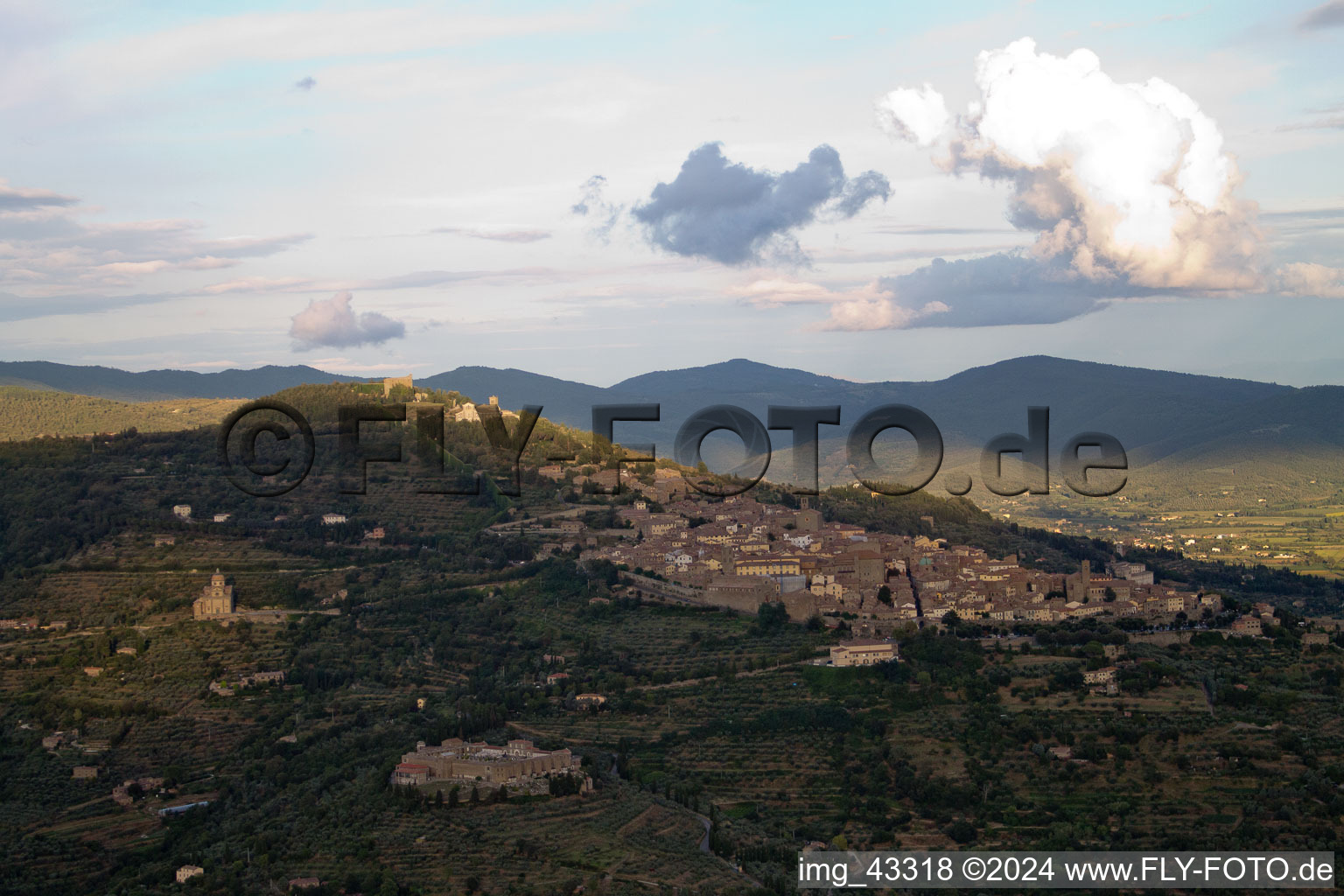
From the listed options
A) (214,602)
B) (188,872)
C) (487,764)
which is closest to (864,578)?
(487,764)

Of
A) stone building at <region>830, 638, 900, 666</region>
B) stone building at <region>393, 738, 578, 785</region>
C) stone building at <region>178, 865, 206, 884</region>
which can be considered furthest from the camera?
stone building at <region>830, 638, 900, 666</region>

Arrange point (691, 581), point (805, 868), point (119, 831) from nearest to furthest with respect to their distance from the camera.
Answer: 1. point (805, 868)
2. point (119, 831)
3. point (691, 581)

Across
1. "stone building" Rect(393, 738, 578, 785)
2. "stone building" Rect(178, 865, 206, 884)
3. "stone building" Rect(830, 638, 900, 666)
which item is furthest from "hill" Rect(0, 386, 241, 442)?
"stone building" Rect(178, 865, 206, 884)

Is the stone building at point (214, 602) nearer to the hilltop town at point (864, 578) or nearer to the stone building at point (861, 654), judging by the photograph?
the hilltop town at point (864, 578)

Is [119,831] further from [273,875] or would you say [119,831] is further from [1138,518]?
[1138,518]

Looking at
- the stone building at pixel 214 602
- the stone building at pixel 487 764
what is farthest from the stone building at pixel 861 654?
the stone building at pixel 214 602

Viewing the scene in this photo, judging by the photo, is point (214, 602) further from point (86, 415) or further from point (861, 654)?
point (86, 415)

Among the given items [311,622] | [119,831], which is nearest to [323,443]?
[311,622]

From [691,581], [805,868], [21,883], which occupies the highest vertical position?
[691,581]

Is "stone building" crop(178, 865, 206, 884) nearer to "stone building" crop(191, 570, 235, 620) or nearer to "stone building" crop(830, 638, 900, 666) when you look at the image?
"stone building" crop(830, 638, 900, 666)
